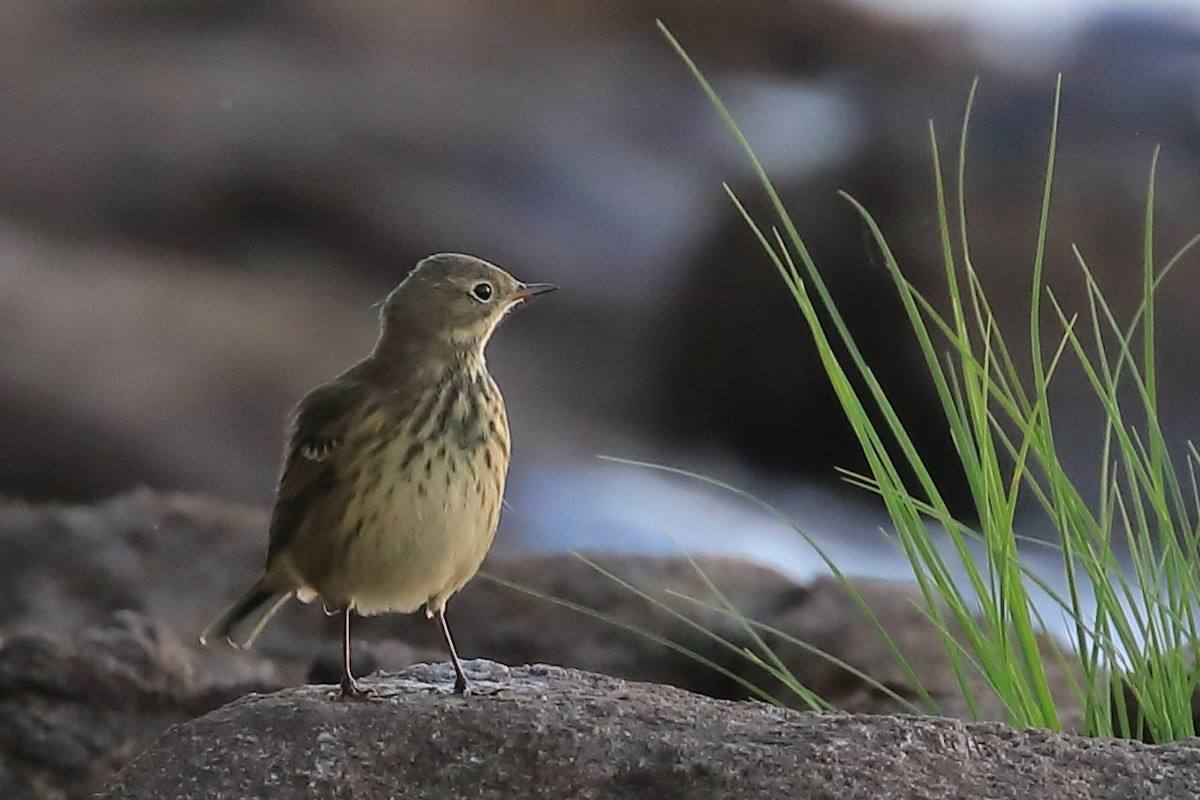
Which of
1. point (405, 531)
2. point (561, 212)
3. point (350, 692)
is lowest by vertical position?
point (350, 692)

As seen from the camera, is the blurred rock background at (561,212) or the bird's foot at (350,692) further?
the blurred rock background at (561,212)

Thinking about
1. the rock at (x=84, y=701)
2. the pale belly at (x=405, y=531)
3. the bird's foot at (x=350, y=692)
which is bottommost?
the rock at (x=84, y=701)

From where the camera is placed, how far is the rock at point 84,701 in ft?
10.0

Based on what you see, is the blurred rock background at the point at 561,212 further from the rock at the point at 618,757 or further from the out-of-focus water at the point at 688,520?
the rock at the point at 618,757

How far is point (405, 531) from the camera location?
6.96ft

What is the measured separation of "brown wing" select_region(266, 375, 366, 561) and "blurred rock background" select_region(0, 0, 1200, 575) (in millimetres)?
1412

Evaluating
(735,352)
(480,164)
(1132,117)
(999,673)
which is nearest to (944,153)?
(1132,117)

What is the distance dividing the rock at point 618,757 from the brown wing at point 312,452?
0.34 meters

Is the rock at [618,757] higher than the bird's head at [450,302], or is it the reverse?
the bird's head at [450,302]

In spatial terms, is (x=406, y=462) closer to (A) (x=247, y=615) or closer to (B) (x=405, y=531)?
(B) (x=405, y=531)

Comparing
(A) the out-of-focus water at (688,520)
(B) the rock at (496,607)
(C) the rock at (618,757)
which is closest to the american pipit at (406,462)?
(C) the rock at (618,757)

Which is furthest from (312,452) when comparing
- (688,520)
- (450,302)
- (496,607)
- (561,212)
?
(561,212)

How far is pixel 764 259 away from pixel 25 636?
2.00 meters

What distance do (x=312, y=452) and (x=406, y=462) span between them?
0.54ft
